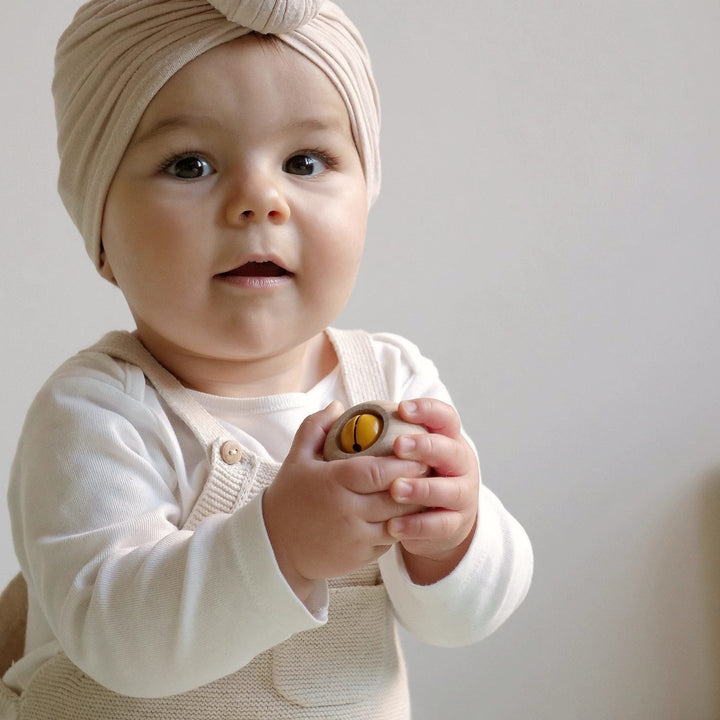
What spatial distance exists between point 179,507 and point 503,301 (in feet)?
2.29

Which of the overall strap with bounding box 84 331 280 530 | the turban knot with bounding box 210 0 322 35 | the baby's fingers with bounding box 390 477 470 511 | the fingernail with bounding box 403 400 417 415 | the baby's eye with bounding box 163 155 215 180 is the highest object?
the turban knot with bounding box 210 0 322 35

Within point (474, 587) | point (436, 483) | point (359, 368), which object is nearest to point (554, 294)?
point (359, 368)

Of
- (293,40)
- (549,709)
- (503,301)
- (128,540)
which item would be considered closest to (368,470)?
(128,540)

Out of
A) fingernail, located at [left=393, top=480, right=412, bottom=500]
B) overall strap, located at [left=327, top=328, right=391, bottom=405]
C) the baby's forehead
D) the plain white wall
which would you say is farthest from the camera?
the plain white wall

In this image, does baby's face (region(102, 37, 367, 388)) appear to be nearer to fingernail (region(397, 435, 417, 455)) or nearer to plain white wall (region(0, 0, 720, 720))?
fingernail (region(397, 435, 417, 455))

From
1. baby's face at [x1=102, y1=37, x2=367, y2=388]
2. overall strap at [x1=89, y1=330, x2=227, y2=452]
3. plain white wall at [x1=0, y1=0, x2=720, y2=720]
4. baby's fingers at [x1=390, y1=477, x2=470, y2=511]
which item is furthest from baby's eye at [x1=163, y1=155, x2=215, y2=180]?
plain white wall at [x1=0, y1=0, x2=720, y2=720]

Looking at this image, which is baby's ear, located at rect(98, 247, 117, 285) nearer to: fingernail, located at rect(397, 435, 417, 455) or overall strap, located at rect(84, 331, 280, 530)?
overall strap, located at rect(84, 331, 280, 530)

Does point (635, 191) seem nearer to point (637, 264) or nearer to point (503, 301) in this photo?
point (637, 264)

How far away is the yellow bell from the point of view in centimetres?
61

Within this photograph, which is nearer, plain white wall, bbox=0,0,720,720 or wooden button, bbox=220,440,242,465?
wooden button, bbox=220,440,242,465

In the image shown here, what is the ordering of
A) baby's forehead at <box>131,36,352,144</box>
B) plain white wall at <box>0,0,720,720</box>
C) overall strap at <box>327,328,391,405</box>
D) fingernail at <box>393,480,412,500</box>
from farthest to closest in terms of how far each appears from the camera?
plain white wall at <box>0,0,720,720</box> → overall strap at <box>327,328,391,405</box> → baby's forehead at <box>131,36,352,144</box> → fingernail at <box>393,480,412,500</box>

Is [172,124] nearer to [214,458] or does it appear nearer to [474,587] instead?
[214,458]

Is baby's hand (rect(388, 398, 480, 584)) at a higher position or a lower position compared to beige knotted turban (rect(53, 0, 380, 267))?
lower

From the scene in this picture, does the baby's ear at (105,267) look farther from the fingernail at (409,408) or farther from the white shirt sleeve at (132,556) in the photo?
the fingernail at (409,408)
